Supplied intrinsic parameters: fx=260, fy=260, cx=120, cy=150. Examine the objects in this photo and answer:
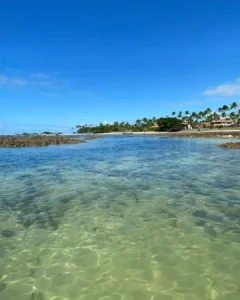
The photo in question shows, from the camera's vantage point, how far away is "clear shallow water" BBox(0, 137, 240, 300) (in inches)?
251

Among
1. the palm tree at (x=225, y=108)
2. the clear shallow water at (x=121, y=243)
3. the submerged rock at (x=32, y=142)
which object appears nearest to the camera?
the clear shallow water at (x=121, y=243)

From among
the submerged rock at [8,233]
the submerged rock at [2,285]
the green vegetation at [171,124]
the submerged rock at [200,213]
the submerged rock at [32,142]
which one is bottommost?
the submerged rock at [200,213]

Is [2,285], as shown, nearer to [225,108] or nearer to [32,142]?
[32,142]

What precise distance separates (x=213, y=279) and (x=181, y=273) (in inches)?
31.5

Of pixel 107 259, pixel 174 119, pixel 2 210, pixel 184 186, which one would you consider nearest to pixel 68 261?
pixel 107 259

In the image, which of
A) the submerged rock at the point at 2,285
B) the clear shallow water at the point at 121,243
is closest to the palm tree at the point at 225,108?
the clear shallow water at the point at 121,243

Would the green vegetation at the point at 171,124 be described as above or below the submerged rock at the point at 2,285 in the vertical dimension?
above

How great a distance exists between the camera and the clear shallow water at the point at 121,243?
638 cm

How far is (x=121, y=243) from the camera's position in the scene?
8742mm

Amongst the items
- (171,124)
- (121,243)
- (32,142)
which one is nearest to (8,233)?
(121,243)

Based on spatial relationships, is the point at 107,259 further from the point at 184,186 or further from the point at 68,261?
the point at 184,186

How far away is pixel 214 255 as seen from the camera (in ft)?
25.6

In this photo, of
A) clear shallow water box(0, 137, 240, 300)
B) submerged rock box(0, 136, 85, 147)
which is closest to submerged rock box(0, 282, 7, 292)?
clear shallow water box(0, 137, 240, 300)

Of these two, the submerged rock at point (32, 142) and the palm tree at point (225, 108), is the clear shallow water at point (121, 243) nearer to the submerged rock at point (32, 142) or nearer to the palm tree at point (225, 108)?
the submerged rock at point (32, 142)
